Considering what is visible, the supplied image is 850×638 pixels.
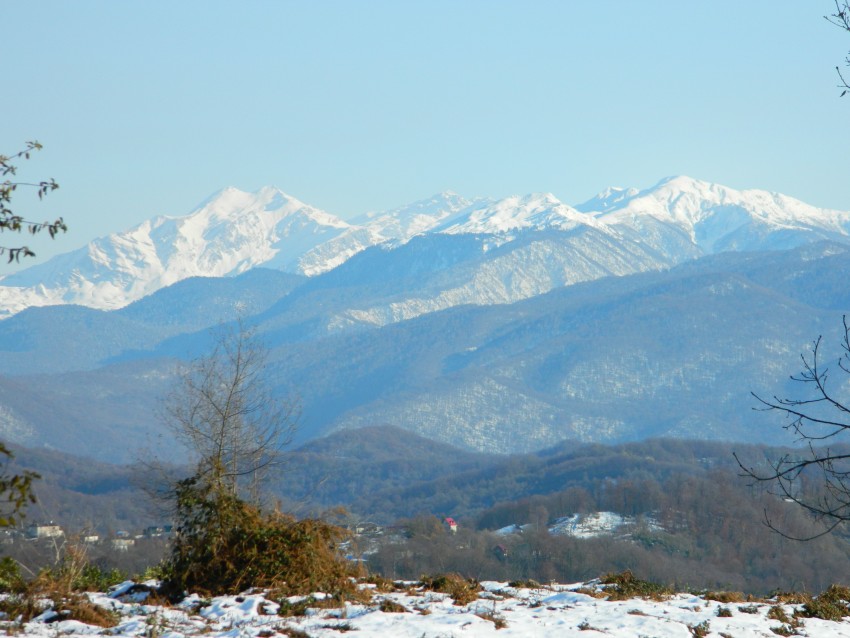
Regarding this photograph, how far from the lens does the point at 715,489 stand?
154750 mm

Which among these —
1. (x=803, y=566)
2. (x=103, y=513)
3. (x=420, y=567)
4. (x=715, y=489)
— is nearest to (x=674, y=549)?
(x=803, y=566)

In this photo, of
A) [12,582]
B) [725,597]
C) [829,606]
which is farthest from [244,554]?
[829,606]

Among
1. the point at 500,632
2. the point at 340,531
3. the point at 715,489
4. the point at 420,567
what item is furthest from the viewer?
the point at 715,489

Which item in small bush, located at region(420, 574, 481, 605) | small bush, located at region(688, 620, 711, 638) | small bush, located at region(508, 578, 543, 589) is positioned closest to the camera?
small bush, located at region(688, 620, 711, 638)

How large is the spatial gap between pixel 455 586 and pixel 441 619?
2.35 m

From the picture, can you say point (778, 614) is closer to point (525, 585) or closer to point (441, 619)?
point (525, 585)

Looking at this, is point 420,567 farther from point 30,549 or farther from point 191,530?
point 191,530

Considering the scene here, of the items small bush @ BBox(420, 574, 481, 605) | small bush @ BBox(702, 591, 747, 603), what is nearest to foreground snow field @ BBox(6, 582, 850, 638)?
small bush @ BBox(420, 574, 481, 605)

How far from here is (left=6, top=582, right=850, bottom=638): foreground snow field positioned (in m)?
13.2

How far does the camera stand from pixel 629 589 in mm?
17250

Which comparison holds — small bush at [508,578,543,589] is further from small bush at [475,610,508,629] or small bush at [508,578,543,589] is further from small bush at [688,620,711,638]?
small bush at [688,620,711,638]

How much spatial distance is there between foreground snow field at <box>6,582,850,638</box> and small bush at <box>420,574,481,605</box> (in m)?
0.15

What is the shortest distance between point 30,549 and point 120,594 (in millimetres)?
40808

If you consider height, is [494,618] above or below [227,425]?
below
